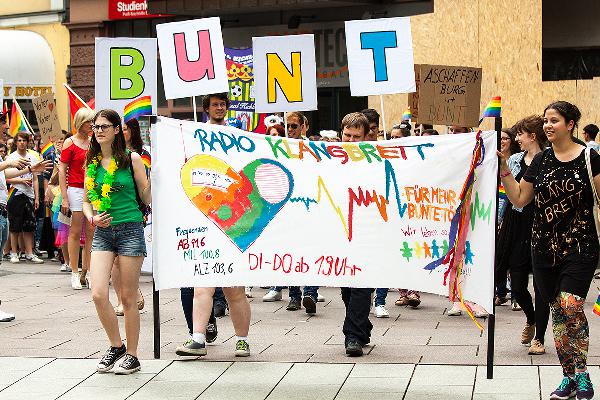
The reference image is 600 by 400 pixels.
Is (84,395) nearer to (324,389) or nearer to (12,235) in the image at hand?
(324,389)

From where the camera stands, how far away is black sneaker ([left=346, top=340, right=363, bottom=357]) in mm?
9023

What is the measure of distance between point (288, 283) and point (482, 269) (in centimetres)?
127

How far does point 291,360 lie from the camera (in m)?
8.95

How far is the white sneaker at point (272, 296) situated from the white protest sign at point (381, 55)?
281 cm


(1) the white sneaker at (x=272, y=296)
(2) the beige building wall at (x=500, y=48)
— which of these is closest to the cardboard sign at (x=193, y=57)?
(1) the white sneaker at (x=272, y=296)

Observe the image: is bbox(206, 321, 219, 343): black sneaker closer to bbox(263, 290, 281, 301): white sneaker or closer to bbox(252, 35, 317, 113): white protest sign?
bbox(252, 35, 317, 113): white protest sign

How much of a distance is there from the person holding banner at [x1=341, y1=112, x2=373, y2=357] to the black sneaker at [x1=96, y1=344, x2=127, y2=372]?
167 centimetres

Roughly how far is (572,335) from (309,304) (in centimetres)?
423

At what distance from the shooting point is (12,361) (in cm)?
903

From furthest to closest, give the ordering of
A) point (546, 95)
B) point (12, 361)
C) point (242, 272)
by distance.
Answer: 1. point (546, 95)
2. point (12, 361)
3. point (242, 272)

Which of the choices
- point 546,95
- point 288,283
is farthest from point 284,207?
point 546,95

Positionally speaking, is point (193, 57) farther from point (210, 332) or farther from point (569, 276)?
point (569, 276)

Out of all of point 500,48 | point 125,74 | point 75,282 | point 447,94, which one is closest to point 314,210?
point 125,74

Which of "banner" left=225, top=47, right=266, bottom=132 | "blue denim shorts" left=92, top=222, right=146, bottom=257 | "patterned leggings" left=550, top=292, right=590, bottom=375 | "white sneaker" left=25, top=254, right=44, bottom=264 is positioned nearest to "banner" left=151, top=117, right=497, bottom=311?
"blue denim shorts" left=92, top=222, right=146, bottom=257
